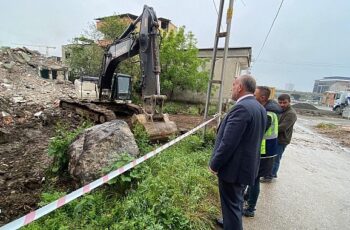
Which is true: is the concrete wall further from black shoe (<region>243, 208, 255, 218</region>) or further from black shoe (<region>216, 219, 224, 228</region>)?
black shoe (<region>216, 219, 224, 228</region>)

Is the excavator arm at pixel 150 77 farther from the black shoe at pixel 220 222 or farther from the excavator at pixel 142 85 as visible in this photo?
the black shoe at pixel 220 222

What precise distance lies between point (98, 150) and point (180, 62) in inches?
571

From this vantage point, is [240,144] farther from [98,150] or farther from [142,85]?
[142,85]

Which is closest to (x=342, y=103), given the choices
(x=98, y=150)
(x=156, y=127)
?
(x=156, y=127)

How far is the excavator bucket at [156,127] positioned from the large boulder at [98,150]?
4.47ft

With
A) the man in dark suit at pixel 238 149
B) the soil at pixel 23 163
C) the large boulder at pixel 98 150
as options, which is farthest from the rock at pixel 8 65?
the man in dark suit at pixel 238 149

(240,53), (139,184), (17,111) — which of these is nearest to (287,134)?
(139,184)

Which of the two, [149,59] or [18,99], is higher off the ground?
[149,59]

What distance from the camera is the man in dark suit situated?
2.58m

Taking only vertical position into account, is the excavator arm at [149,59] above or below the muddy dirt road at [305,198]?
above

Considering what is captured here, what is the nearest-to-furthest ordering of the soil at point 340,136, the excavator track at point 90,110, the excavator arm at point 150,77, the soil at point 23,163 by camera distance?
the soil at point 23,163 → the excavator arm at point 150,77 → the excavator track at point 90,110 → the soil at point 340,136

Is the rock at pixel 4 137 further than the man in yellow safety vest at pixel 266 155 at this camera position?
Yes

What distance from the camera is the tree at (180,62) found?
1792cm

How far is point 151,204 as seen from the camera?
3.20 metres
